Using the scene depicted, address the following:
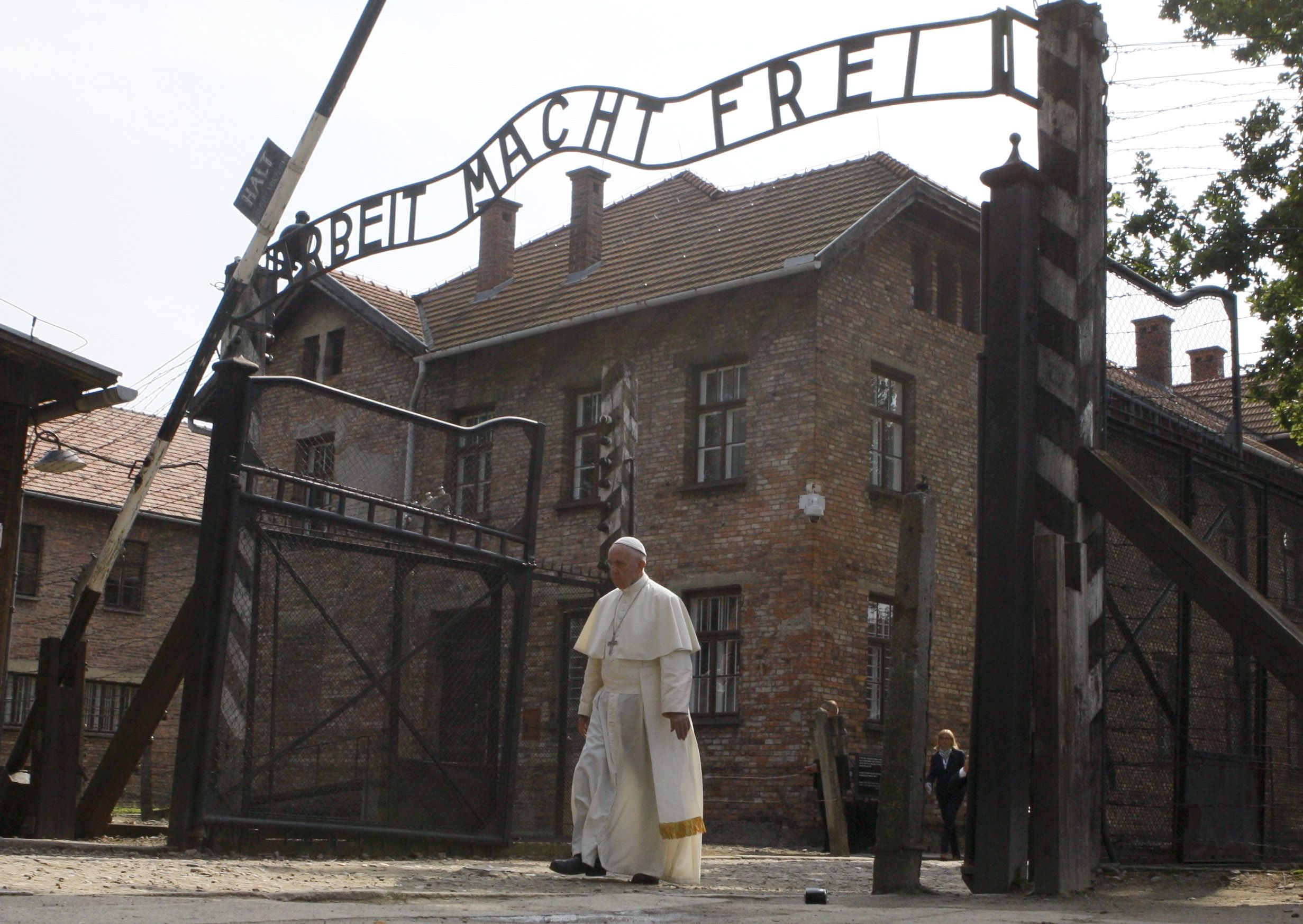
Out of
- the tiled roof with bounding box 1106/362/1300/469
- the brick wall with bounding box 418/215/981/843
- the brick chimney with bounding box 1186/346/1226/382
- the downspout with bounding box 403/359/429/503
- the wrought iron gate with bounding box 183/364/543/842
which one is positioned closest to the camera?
the wrought iron gate with bounding box 183/364/543/842

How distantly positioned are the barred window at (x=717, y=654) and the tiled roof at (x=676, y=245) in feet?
14.7

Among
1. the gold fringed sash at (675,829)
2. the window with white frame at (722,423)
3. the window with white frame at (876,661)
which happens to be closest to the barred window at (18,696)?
the window with white frame at (722,423)

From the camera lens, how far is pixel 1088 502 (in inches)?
304

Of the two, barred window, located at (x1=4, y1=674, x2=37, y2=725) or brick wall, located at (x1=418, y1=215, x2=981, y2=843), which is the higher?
brick wall, located at (x1=418, y1=215, x2=981, y2=843)

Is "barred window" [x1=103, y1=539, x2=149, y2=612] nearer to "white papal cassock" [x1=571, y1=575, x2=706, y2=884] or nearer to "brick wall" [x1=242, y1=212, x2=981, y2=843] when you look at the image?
"brick wall" [x1=242, y1=212, x2=981, y2=843]

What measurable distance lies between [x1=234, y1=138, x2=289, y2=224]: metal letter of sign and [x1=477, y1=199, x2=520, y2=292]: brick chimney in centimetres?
1557

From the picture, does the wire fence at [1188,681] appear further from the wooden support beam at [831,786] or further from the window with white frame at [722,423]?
the window with white frame at [722,423]

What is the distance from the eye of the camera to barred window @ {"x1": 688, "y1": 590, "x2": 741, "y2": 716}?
2138 cm

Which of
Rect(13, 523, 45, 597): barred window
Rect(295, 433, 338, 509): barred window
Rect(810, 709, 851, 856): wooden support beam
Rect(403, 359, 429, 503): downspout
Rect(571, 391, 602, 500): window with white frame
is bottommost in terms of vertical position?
Rect(810, 709, 851, 856): wooden support beam

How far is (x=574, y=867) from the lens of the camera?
8258mm

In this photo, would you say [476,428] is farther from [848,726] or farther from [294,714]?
[848,726]

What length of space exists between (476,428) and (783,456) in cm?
1114

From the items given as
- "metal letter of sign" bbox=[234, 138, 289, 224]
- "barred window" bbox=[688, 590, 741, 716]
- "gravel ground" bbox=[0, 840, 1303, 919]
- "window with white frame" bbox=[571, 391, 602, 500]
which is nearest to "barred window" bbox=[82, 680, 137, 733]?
"window with white frame" bbox=[571, 391, 602, 500]

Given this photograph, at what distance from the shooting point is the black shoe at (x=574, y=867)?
27.0 feet
